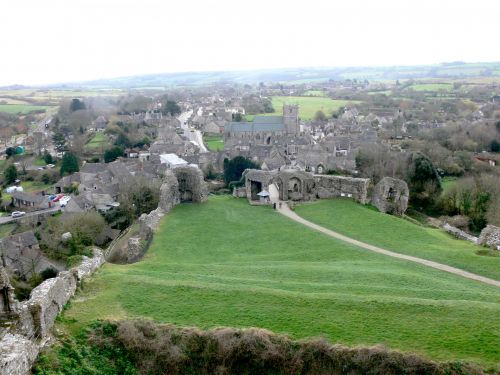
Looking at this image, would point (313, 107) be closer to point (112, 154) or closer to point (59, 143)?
point (112, 154)

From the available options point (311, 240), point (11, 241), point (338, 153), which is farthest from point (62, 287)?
point (338, 153)

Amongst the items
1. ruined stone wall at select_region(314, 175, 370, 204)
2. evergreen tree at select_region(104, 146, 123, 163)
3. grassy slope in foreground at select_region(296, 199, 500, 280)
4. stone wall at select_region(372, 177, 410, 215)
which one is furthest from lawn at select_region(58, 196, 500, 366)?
evergreen tree at select_region(104, 146, 123, 163)

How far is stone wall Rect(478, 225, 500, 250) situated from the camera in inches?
949

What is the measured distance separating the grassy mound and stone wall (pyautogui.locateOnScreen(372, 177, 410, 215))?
20407 mm

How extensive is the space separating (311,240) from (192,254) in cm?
679

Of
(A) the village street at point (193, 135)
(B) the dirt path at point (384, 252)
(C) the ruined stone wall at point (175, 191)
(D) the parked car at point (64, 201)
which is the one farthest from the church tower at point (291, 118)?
(B) the dirt path at point (384, 252)

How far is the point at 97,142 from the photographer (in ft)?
277

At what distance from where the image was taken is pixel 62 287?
1606 cm

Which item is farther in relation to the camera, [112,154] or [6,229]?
[112,154]

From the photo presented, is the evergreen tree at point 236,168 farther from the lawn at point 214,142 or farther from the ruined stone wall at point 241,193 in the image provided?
the lawn at point 214,142

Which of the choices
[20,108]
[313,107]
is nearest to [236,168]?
[313,107]

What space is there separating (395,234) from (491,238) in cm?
493

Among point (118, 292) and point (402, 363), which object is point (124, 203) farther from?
point (402, 363)

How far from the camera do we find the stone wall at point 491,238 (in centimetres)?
2409
